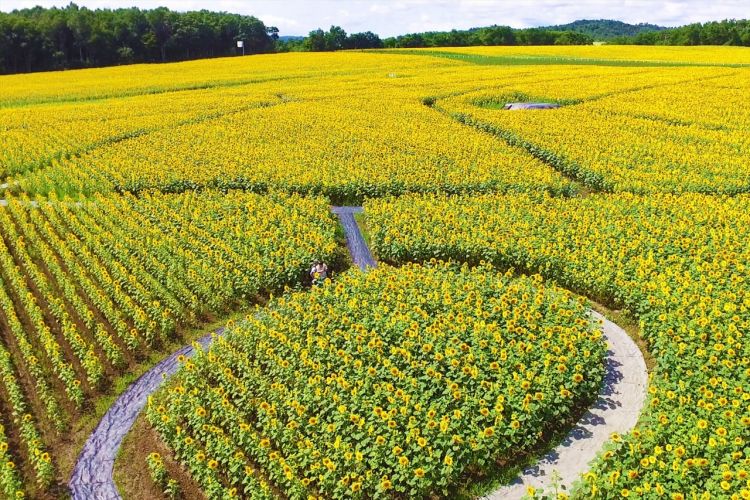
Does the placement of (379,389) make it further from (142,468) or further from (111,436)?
(111,436)

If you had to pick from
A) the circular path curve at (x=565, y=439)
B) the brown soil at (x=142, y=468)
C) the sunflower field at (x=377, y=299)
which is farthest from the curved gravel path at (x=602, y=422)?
the brown soil at (x=142, y=468)

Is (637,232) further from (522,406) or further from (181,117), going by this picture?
(181,117)

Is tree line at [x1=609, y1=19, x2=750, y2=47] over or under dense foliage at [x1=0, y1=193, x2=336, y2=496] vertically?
over

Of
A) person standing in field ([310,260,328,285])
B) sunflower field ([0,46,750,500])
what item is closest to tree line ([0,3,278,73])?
sunflower field ([0,46,750,500])

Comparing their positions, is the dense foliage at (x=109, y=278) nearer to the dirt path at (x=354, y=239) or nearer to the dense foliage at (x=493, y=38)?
the dirt path at (x=354, y=239)

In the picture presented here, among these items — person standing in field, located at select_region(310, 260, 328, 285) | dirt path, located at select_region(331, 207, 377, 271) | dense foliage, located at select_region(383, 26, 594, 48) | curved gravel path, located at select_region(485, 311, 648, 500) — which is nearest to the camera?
curved gravel path, located at select_region(485, 311, 648, 500)

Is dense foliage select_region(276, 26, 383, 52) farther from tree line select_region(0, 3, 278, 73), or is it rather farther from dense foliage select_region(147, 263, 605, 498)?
dense foliage select_region(147, 263, 605, 498)

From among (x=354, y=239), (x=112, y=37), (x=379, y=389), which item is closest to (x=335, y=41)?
(x=112, y=37)
